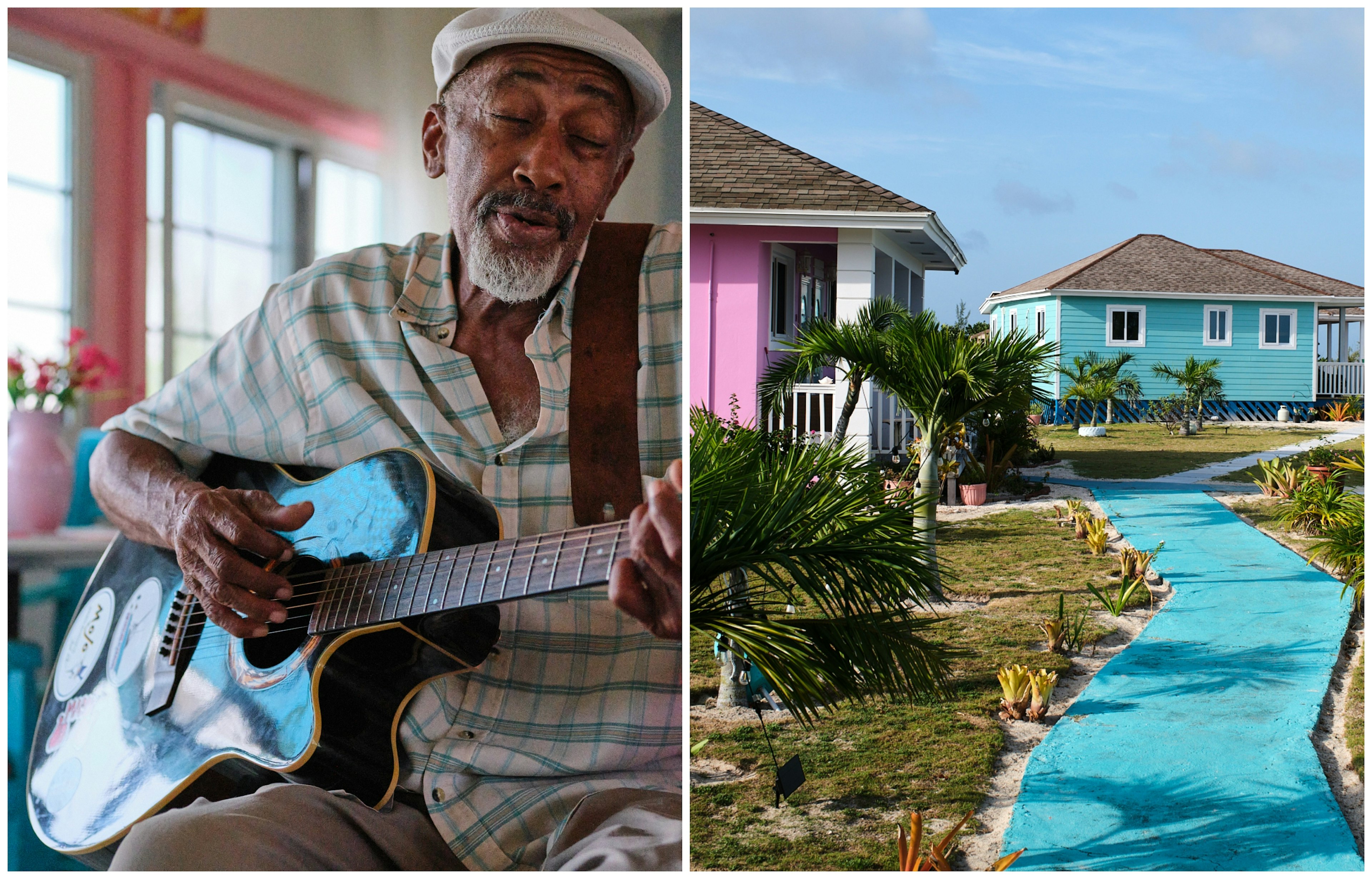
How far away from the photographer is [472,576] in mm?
1474

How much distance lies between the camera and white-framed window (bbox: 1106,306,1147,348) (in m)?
2.81

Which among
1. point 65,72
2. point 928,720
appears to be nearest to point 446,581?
point 65,72

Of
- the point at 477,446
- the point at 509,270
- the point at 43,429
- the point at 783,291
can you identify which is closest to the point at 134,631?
the point at 43,429

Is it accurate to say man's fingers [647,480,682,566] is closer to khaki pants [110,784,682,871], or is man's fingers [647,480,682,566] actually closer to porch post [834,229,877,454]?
khaki pants [110,784,682,871]

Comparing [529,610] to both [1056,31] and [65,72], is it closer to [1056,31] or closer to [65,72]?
[65,72]

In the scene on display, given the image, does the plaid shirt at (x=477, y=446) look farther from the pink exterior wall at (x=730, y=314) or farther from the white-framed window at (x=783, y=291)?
the white-framed window at (x=783, y=291)

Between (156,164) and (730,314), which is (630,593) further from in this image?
(730,314)

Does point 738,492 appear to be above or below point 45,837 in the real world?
above

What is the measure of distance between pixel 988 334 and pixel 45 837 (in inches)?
108

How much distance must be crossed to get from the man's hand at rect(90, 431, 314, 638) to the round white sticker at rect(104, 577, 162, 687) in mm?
76

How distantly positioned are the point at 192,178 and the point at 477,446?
708mm

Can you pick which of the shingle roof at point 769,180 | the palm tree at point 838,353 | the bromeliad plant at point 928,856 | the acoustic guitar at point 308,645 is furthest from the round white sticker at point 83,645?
the shingle roof at point 769,180

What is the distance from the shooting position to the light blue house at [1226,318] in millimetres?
2631

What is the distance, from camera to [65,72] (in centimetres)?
174
